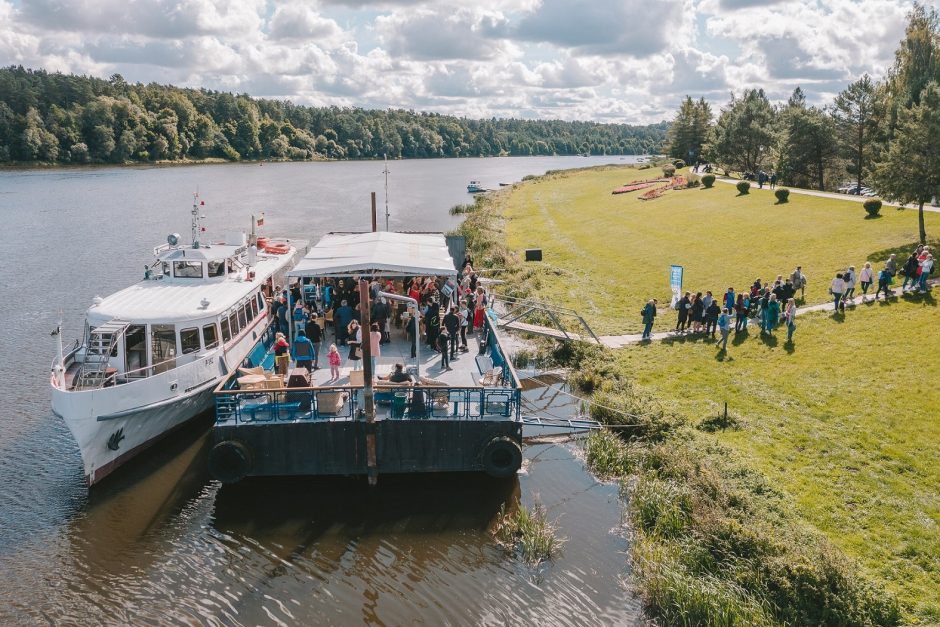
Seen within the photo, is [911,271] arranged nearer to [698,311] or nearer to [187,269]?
[698,311]

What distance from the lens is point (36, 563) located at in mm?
14328

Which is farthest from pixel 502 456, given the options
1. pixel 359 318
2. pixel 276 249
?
pixel 276 249

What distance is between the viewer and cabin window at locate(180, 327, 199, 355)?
62.8 feet

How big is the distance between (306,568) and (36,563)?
5595mm

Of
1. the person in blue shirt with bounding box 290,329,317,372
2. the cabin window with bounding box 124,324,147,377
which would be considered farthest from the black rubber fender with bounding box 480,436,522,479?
the cabin window with bounding box 124,324,147,377

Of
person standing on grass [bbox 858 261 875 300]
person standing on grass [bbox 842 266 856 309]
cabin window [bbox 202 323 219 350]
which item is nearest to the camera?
cabin window [bbox 202 323 219 350]

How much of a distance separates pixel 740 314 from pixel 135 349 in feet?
63.6

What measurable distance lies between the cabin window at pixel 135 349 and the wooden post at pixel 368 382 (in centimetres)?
651

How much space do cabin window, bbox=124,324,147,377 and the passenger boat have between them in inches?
1.0

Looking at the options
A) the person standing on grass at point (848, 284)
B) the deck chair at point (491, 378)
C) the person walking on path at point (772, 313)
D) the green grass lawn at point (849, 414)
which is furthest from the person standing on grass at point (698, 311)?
the deck chair at point (491, 378)

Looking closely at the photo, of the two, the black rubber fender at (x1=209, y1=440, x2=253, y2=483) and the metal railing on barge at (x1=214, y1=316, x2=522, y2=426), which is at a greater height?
the metal railing on barge at (x1=214, y1=316, x2=522, y2=426)

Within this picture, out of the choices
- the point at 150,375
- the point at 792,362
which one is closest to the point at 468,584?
the point at 150,375

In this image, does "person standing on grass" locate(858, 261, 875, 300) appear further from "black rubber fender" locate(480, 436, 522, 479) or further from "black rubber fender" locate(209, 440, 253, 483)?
"black rubber fender" locate(209, 440, 253, 483)

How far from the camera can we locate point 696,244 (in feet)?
132
